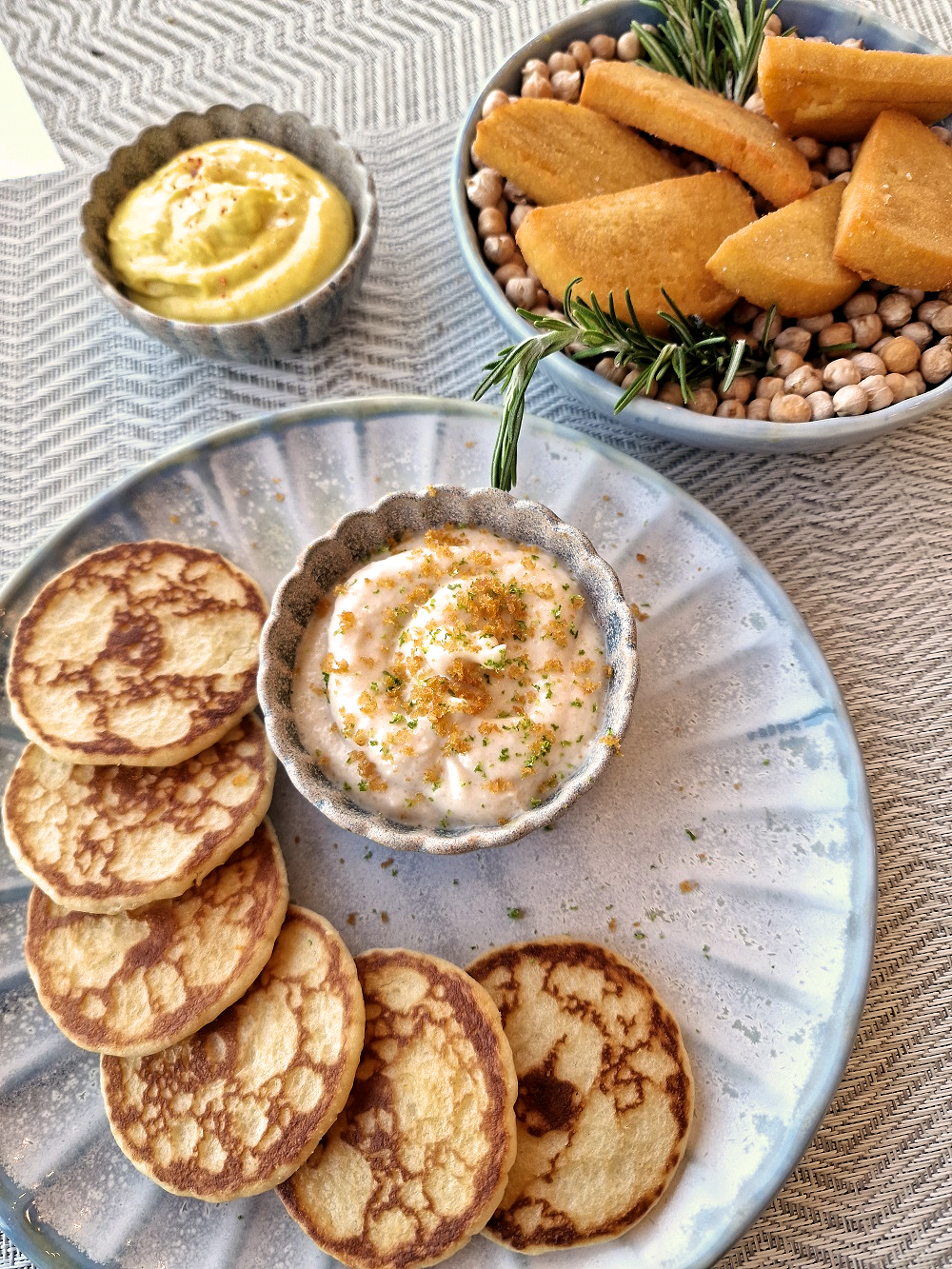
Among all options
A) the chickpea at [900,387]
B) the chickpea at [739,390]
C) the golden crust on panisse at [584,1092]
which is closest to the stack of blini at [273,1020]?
the golden crust on panisse at [584,1092]

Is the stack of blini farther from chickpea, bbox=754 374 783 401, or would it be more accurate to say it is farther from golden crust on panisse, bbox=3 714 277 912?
chickpea, bbox=754 374 783 401

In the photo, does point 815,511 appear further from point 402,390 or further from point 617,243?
point 402,390

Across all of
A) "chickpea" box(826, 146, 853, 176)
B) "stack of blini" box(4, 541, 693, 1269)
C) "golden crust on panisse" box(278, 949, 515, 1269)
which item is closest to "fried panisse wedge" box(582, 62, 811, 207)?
"chickpea" box(826, 146, 853, 176)

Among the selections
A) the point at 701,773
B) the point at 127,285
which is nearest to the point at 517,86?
the point at 127,285

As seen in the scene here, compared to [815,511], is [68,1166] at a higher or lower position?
lower

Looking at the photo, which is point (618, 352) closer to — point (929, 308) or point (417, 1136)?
point (929, 308)
